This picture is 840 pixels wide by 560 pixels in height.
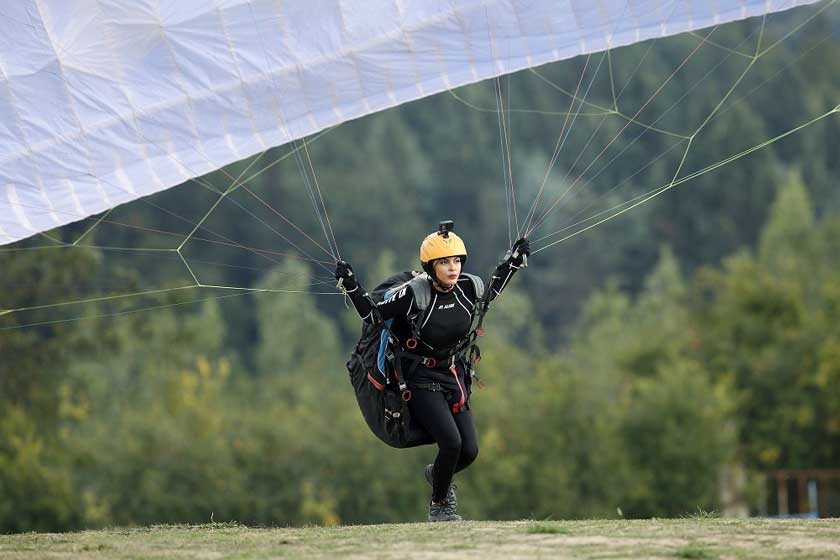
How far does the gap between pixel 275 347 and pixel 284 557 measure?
193 feet

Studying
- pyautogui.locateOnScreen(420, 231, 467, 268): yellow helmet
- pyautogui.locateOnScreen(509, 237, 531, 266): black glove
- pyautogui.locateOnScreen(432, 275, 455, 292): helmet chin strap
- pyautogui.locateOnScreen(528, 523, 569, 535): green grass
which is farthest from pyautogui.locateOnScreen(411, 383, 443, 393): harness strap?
pyautogui.locateOnScreen(528, 523, 569, 535): green grass

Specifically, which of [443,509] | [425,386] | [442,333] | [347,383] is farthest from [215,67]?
[347,383]

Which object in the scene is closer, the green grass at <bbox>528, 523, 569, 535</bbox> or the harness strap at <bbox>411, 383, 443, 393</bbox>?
the green grass at <bbox>528, 523, 569, 535</bbox>

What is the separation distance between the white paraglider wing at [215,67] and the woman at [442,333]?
1367 mm

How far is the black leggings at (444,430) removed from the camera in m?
9.23

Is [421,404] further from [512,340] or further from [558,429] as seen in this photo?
[512,340]

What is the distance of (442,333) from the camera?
9180 millimetres

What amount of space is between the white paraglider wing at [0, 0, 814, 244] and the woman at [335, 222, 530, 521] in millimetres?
1367

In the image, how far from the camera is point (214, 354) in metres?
65.5

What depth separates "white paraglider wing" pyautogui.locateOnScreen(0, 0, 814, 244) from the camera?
31.2 feet

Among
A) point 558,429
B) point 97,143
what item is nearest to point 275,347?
point 558,429

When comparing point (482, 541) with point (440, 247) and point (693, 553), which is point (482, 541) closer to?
point (693, 553)

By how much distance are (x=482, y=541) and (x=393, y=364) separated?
1.66 m

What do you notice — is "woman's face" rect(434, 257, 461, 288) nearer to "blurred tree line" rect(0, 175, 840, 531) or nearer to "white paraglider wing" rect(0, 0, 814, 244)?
"white paraglider wing" rect(0, 0, 814, 244)
